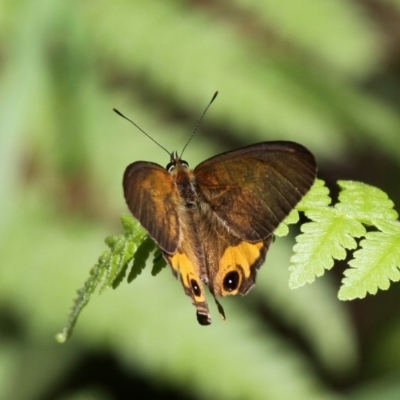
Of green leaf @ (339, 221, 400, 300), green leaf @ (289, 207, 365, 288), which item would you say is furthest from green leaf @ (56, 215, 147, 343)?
green leaf @ (339, 221, 400, 300)

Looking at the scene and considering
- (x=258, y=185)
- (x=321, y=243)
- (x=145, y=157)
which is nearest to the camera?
(x=321, y=243)

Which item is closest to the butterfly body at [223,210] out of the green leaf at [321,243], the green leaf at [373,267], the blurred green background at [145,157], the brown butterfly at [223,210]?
the brown butterfly at [223,210]

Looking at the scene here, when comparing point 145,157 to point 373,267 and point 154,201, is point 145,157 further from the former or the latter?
point 373,267

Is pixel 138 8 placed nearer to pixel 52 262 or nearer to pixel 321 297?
pixel 52 262

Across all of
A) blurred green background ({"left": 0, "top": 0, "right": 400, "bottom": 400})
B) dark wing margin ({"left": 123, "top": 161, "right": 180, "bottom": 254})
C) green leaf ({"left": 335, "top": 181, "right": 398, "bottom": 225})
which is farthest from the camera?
blurred green background ({"left": 0, "top": 0, "right": 400, "bottom": 400})

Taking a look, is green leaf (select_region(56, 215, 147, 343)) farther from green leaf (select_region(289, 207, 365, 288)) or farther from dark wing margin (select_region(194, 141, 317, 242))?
green leaf (select_region(289, 207, 365, 288))

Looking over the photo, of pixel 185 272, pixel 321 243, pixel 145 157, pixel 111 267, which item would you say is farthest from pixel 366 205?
pixel 145 157

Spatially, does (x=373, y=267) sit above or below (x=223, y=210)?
above

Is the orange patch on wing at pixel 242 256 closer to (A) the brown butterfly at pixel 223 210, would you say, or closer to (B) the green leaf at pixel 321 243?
(A) the brown butterfly at pixel 223 210
